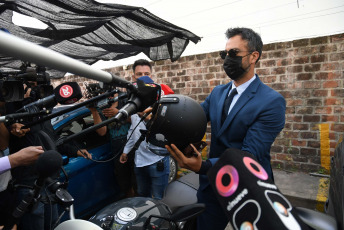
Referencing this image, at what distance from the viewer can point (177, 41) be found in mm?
4246

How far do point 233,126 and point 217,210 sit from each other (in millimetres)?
648

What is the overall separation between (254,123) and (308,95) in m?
2.54

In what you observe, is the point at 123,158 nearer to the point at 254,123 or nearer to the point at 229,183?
the point at 254,123

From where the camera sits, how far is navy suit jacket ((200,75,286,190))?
56.6 inches

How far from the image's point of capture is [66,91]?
0.98 m

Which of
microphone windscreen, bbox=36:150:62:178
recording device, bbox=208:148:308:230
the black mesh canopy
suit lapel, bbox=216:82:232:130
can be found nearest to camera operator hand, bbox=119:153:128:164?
suit lapel, bbox=216:82:232:130

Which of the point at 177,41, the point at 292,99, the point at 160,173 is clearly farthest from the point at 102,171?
the point at 292,99

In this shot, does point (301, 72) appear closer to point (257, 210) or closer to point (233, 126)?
point (233, 126)

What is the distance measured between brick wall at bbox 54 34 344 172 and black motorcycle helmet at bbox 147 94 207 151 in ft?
9.46

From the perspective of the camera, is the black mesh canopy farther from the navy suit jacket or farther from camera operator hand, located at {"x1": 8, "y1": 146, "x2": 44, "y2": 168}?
the navy suit jacket

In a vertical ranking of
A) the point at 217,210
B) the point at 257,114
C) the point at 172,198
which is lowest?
the point at 172,198

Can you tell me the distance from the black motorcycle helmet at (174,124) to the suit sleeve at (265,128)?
37cm

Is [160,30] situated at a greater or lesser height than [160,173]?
greater

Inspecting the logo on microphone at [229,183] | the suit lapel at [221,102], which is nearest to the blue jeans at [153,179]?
the suit lapel at [221,102]
